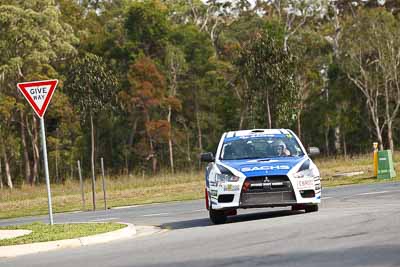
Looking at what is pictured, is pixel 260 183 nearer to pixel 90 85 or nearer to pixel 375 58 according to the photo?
pixel 90 85

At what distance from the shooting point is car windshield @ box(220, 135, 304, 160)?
1759 cm

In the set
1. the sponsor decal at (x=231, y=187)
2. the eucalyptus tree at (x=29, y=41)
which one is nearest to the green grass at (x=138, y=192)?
the eucalyptus tree at (x=29, y=41)

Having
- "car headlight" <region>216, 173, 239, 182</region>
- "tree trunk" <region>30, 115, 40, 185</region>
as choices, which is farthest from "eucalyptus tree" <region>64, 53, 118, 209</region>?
"car headlight" <region>216, 173, 239, 182</region>

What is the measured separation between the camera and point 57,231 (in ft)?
54.5

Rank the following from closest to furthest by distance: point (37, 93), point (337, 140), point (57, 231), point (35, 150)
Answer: point (57, 231) < point (37, 93) < point (35, 150) < point (337, 140)

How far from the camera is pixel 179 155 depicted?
225ft

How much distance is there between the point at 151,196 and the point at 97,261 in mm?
22437

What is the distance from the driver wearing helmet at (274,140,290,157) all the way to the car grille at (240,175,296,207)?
4.63 feet

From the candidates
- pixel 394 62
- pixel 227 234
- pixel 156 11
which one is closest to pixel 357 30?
pixel 394 62

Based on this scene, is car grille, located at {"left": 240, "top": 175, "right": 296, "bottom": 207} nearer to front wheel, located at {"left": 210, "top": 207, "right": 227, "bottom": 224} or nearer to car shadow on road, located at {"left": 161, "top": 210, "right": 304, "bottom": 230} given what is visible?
front wheel, located at {"left": 210, "top": 207, "right": 227, "bottom": 224}

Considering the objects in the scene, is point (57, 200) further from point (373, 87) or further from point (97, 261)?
point (373, 87)

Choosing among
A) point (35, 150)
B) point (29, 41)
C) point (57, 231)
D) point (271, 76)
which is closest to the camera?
point (57, 231)

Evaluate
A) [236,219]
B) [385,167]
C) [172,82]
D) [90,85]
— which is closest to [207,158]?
[236,219]

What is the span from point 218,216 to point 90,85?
135 ft
